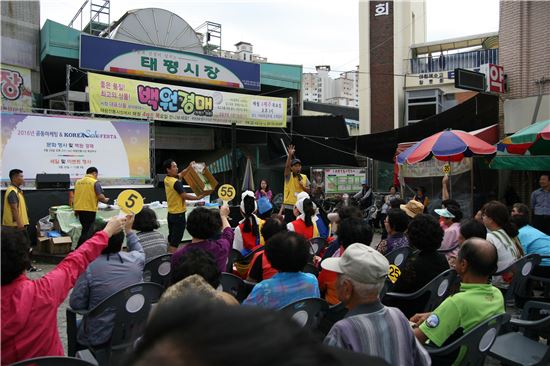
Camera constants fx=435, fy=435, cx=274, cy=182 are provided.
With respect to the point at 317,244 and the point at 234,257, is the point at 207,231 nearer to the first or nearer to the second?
the point at 234,257

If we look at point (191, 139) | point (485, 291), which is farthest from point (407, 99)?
point (485, 291)

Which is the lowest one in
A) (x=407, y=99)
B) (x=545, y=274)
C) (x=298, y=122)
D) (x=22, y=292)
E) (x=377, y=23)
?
(x=545, y=274)

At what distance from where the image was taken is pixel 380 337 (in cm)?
170

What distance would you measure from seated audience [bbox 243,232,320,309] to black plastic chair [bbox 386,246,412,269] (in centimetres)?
134

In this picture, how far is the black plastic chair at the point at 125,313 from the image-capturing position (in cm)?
257

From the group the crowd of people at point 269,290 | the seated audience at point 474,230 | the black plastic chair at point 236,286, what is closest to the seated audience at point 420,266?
the crowd of people at point 269,290

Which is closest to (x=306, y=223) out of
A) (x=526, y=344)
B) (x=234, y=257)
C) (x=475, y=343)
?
(x=234, y=257)

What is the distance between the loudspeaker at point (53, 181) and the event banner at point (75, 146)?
22cm

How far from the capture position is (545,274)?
3.92 meters

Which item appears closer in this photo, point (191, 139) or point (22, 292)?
point (22, 292)

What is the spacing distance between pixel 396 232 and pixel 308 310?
188cm

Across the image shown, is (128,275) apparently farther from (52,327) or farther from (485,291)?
(485,291)

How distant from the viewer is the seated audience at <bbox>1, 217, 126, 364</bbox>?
1.92 meters

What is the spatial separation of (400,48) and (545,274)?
57.1 feet
